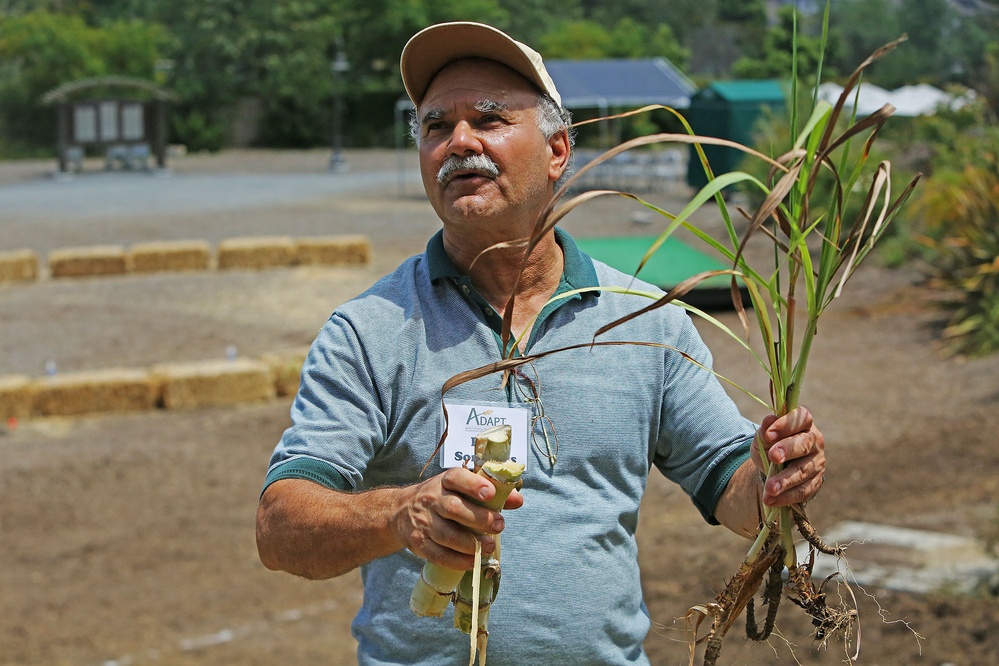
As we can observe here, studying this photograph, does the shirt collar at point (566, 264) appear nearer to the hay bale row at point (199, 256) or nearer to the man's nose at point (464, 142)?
the man's nose at point (464, 142)

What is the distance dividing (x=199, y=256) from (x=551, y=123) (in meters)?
14.0

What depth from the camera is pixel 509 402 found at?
2.34 m

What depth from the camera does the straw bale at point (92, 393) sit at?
9.27m

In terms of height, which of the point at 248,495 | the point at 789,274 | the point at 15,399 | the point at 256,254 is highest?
the point at 789,274

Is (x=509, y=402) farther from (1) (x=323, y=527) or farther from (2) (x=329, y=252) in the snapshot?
(2) (x=329, y=252)

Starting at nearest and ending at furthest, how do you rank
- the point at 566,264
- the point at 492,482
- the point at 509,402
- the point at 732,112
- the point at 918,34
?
the point at 492,482, the point at 509,402, the point at 566,264, the point at 732,112, the point at 918,34

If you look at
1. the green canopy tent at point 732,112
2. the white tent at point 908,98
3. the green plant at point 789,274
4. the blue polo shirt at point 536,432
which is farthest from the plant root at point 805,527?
the white tent at point 908,98

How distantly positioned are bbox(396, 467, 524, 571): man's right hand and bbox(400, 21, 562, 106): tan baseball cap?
0.89 metres

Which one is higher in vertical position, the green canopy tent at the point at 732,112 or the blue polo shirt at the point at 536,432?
the blue polo shirt at the point at 536,432

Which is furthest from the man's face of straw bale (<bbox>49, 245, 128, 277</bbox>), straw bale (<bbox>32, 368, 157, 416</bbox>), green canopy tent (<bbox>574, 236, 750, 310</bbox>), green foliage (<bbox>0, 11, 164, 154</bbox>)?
green foliage (<bbox>0, 11, 164, 154</bbox>)

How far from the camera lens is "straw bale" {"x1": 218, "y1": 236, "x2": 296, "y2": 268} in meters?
15.8

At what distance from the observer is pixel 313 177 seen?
29703 millimetres

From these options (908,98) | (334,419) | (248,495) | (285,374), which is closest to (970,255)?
(285,374)

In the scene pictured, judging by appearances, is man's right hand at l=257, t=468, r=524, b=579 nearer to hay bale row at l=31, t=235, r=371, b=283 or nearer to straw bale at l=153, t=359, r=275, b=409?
straw bale at l=153, t=359, r=275, b=409
